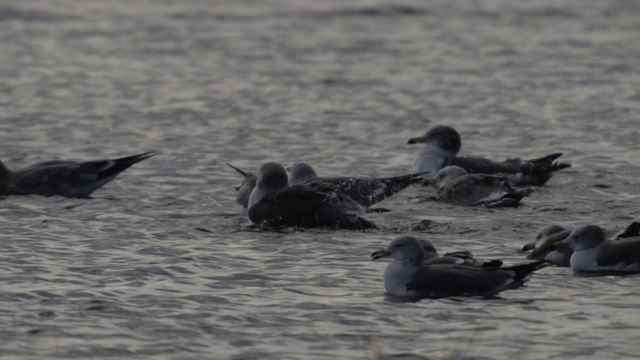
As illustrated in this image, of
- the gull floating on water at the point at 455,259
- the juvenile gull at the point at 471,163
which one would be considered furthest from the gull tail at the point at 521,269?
the juvenile gull at the point at 471,163

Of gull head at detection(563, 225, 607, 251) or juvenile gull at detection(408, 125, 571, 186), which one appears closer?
gull head at detection(563, 225, 607, 251)

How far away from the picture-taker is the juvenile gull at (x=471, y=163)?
59.7 feet

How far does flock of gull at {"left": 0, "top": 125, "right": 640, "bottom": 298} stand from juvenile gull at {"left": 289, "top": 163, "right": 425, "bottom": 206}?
0.01 metres

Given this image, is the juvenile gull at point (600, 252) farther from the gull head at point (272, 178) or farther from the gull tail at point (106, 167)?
the gull tail at point (106, 167)

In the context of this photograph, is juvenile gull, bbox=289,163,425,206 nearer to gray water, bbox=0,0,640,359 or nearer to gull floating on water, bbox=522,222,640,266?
gray water, bbox=0,0,640,359

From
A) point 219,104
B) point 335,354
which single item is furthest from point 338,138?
point 335,354

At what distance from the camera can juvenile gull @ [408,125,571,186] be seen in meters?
18.2

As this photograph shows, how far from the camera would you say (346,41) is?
115ft

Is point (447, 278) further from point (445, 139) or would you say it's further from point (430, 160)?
point (445, 139)

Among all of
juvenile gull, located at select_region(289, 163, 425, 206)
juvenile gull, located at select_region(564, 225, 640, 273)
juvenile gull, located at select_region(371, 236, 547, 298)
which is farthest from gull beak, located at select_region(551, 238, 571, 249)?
juvenile gull, located at select_region(289, 163, 425, 206)

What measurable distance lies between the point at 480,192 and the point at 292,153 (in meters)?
4.65

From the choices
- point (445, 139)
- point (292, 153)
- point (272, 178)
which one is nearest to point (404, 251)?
point (272, 178)

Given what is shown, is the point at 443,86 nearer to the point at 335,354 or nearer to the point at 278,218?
the point at 278,218

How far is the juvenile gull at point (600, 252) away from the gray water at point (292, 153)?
0.68ft
